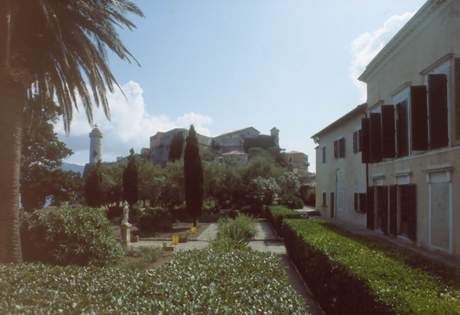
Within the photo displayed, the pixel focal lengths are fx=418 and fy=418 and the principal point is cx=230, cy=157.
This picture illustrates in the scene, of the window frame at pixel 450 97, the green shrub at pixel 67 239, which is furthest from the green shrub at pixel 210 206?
the window frame at pixel 450 97

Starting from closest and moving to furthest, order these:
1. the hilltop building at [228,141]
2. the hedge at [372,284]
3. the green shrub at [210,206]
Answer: the hedge at [372,284], the green shrub at [210,206], the hilltop building at [228,141]

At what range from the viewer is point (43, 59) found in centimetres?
1024

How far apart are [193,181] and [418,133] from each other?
63.9ft

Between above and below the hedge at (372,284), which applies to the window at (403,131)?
above

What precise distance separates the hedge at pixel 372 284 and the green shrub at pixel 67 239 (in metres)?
5.80

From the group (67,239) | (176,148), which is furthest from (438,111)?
(176,148)

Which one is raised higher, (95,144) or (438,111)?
(95,144)

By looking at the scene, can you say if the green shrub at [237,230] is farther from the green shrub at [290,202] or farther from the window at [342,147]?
the green shrub at [290,202]

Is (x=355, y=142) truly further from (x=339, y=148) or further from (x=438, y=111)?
(x=438, y=111)

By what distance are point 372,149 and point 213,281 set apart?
38.2 ft

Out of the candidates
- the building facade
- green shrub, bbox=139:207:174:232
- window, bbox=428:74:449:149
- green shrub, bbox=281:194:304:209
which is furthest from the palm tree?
green shrub, bbox=281:194:304:209

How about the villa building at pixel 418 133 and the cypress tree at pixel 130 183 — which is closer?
the villa building at pixel 418 133

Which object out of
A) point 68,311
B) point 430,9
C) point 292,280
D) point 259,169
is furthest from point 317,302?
point 259,169

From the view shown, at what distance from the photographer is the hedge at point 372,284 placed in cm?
395
